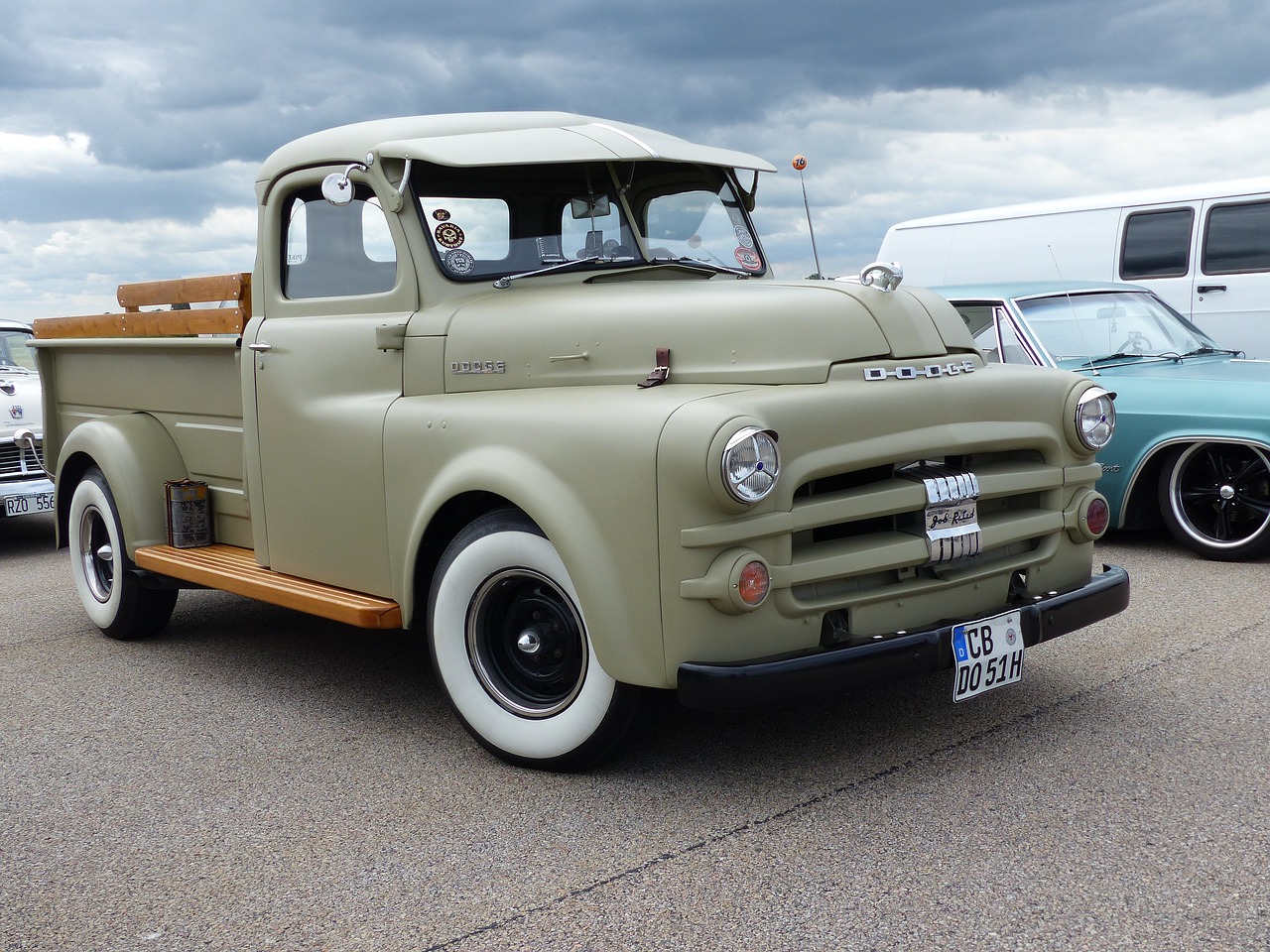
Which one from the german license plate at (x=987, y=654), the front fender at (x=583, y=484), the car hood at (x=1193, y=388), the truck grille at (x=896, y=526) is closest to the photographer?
the front fender at (x=583, y=484)

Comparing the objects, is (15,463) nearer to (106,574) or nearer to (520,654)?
(106,574)

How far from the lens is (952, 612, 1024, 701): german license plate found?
3646mm

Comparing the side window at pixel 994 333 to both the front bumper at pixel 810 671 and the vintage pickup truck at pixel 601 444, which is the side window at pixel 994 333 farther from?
the front bumper at pixel 810 671

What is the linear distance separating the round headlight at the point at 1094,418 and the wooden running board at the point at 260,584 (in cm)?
242

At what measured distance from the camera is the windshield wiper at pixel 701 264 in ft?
15.3

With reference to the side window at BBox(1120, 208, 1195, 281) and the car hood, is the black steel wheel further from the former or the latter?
the side window at BBox(1120, 208, 1195, 281)

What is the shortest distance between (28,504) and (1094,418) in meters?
7.37

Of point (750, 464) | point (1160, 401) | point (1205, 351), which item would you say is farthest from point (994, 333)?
point (750, 464)

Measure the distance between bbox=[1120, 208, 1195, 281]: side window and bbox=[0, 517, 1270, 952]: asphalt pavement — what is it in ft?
21.2

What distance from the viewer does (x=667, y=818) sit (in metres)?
3.50

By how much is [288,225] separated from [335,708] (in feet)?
6.32

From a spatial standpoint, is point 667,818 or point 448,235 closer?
point 667,818

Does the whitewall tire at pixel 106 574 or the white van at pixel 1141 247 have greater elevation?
the white van at pixel 1141 247

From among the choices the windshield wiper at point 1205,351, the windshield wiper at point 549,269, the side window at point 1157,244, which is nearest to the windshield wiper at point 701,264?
the windshield wiper at point 549,269
